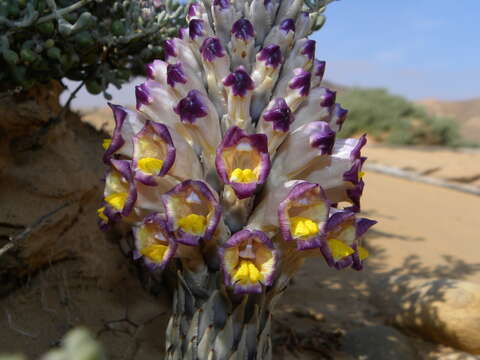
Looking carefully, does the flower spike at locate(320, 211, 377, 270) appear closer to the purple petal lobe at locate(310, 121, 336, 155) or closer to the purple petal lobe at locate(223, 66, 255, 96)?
the purple petal lobe at locate(310, 121, 336, 155)

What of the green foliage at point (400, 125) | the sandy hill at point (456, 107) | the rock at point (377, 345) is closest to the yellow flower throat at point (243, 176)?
the rock at point (377, 345)

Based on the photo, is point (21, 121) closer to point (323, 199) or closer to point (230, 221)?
point (230, 221)

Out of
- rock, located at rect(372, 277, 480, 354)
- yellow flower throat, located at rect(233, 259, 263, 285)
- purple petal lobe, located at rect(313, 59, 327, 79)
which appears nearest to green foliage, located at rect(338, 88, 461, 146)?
rock, located at rect(372, 277, 480, 354)

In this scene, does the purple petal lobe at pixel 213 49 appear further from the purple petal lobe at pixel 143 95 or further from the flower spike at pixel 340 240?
the flower spike at pixel 340 240

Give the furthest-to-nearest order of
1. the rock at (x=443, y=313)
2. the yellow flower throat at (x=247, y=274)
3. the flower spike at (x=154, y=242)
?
the rock at (x=443, y=313)
the flower spike at (x=154, y=242)
the yellow flower throat at (x=247, y=274)

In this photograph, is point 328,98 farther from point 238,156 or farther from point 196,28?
point 196,28

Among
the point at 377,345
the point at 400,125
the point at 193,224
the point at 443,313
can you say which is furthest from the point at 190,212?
the point at 400,125

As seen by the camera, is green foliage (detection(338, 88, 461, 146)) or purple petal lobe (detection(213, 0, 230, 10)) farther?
green foliage (detection(338, 88, 461, 146))
